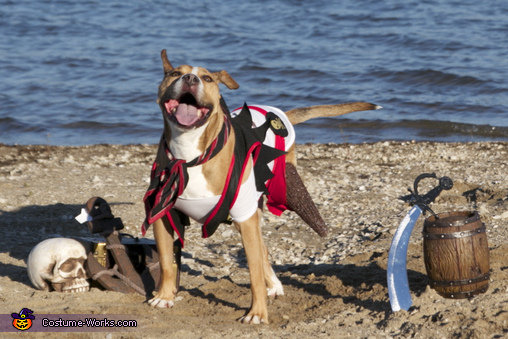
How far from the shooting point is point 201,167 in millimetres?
4418

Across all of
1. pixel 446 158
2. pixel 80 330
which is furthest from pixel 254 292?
pixel 446 158

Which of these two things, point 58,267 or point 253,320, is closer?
point 253,320

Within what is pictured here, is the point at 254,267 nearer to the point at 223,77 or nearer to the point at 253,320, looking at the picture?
the point at 253,320

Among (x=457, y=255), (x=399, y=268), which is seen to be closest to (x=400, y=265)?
(x=399, y=268)

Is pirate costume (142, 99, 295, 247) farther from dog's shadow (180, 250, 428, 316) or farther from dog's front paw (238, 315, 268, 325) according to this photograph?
dog's shadow (180, 250, 428, 316)

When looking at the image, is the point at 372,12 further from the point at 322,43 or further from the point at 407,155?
the point at 407,155

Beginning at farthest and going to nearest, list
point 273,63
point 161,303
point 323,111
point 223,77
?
point 273,63
point 323,111
point 161,303
point 223,77

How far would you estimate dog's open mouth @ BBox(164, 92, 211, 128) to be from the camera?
4.20 m

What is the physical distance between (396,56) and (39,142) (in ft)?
26.9

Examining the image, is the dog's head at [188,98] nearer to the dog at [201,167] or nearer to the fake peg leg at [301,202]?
the dog at [201,167]

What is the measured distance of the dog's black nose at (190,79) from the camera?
422 cm

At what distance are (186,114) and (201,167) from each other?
37 cm

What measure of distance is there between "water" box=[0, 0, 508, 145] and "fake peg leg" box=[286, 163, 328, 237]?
592 centimetres

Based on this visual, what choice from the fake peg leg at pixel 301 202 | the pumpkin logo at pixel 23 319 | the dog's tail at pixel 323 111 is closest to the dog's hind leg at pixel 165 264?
the pumpkin logo at pixel 23 319
